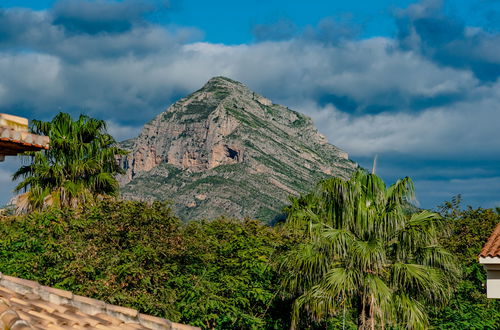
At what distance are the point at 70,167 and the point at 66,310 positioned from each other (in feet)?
52.7

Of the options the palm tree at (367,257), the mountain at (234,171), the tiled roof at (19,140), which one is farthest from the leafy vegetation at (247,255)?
the mountain at (234,171)

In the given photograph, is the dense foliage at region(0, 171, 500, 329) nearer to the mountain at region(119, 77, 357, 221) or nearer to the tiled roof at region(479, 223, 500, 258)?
the tiled roof at region(479, 223, 500, 258)

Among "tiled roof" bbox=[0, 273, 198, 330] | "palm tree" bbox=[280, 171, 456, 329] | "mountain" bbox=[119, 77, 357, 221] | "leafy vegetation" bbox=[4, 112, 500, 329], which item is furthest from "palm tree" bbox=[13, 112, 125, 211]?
"mountain" bbox=[119, 77, 357, 221]

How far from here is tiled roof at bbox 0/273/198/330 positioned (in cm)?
659

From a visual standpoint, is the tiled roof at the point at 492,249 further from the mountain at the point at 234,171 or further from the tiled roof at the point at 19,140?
the mountain at the point at 234,171

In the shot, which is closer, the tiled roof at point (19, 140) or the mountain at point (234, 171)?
the tiled roof at point (19, 140)

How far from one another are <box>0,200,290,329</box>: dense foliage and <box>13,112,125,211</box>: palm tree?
1927 mm

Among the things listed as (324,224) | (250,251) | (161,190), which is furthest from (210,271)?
(161,190)

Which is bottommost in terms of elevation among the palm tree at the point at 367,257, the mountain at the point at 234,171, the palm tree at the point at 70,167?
the palm tree at the point at 367,257

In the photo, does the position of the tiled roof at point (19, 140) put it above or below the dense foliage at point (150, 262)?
above

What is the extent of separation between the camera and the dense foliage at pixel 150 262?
610 inches

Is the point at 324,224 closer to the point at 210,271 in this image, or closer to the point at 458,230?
the point at 210,271

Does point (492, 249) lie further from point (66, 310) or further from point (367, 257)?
point (66, 310)

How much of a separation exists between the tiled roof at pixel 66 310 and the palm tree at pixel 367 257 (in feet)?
14.8
